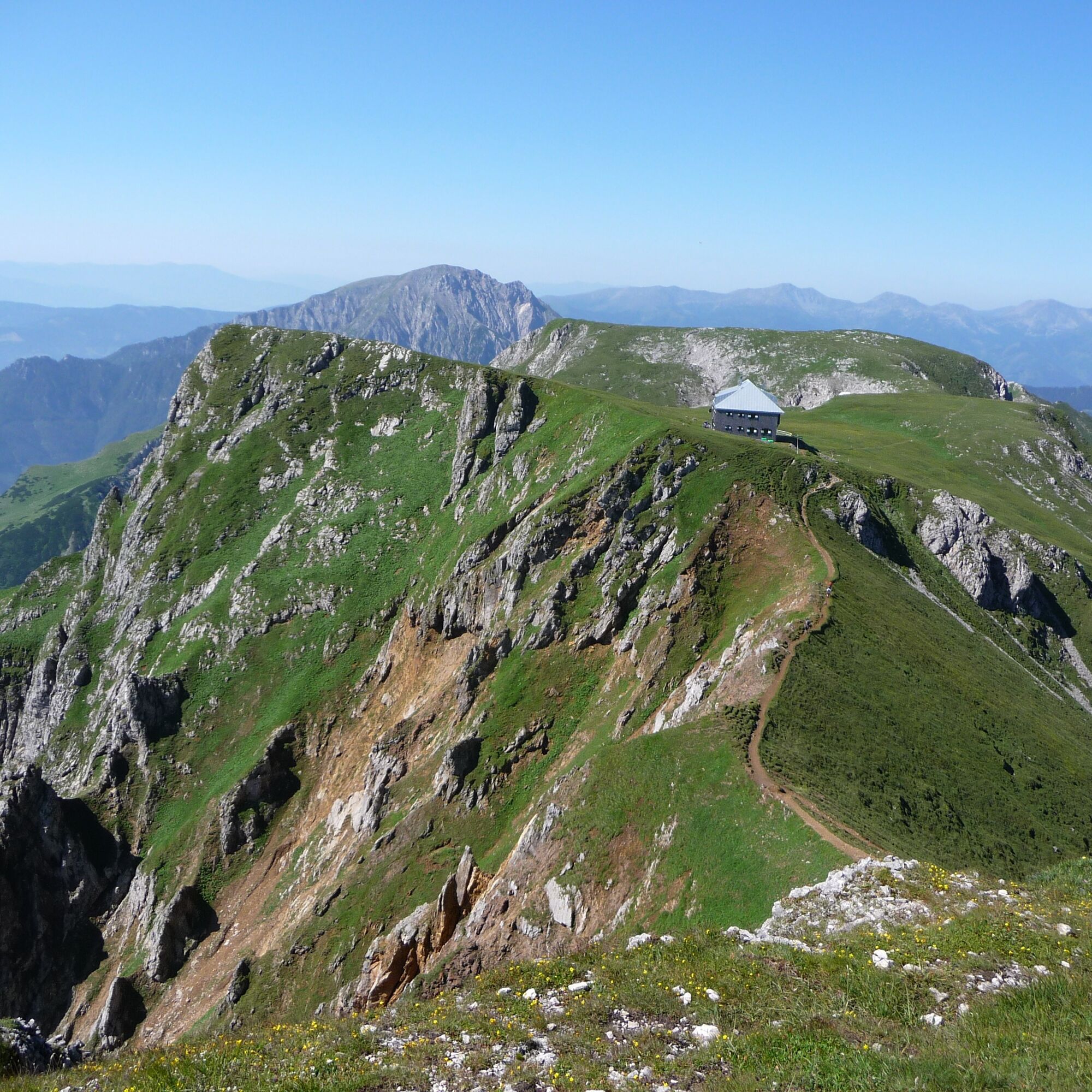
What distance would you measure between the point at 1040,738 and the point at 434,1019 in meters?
51.0

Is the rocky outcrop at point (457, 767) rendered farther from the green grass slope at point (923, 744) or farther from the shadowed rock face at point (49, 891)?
the shadowed rock face at point (49, 891)

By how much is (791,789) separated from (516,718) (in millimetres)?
29282

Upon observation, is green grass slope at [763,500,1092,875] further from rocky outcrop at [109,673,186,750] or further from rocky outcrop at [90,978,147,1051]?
rocky outcrop at [109,673,186,750]

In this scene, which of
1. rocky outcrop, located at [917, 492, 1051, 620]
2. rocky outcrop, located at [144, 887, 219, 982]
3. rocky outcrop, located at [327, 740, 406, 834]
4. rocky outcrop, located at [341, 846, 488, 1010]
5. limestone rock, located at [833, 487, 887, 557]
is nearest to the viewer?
rocky outcrop, located at [341, 846, 488, 1010]

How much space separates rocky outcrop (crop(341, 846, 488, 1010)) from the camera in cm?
4862

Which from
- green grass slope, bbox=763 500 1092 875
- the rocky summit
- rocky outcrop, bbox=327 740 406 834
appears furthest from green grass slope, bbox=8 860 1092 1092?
rocky outcrop, bbox=327 740 406 834

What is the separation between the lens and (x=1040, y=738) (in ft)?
167

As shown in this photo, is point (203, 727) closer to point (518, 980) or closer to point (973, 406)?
point (518, 980)

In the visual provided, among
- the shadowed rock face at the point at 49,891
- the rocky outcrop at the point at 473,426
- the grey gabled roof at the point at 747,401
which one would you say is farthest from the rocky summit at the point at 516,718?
the grey gabled roof at the point at 747,401

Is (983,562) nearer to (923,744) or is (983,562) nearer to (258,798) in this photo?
(923,744)

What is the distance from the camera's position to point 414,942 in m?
49.9

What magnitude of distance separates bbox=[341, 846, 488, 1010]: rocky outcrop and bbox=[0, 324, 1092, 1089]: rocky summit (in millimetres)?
308

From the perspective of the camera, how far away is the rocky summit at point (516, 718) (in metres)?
27.7

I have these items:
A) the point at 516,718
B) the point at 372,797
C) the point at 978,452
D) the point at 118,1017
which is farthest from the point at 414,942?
the point at 978,452
